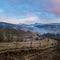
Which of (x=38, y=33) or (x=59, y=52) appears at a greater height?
(x=38, y=33)

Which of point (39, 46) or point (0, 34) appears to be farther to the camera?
point (39, 46)

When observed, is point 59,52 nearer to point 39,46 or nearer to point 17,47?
point 39,46

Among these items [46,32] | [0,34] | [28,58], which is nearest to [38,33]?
[46,32]

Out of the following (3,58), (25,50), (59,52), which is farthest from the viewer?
(59,52)

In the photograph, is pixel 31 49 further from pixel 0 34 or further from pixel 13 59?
pixel 0 34

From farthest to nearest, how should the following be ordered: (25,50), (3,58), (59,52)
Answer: (59,52), (25,50), (3,58)

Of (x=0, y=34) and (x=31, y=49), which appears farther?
(x=31, y=49)

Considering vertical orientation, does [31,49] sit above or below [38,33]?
below

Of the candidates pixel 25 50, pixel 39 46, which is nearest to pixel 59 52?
pixel 39 46
